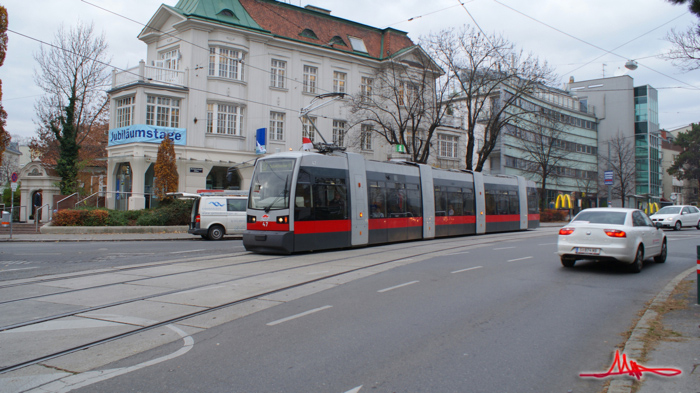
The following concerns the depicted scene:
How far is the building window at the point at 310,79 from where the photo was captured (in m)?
34.9

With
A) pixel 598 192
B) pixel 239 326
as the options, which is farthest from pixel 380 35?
pixel 598 192

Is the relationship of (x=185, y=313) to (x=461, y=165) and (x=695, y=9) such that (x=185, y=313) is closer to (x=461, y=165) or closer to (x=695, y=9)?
(x=695, y=9)

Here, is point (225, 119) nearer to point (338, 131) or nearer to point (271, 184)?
point (338, 131)

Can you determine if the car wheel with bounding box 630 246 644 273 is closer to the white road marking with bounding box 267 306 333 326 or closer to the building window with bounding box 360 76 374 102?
the white road marking with bounding box 267 306 333 326

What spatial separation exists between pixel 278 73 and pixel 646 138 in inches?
2672

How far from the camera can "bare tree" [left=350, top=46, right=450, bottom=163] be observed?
1341 inches

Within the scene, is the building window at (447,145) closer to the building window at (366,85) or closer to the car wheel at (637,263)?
the building window at (366,85)

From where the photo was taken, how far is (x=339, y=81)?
120 ft

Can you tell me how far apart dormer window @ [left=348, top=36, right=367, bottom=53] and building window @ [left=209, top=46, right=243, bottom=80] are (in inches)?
387

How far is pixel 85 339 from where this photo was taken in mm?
5941

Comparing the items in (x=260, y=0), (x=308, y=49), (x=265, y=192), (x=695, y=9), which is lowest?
(x=265, y=192)

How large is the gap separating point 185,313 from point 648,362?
5757 mm

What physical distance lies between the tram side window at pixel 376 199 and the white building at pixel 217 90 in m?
12.1

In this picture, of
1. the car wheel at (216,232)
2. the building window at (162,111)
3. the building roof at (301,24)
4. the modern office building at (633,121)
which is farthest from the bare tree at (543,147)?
the building window at (162,111)
